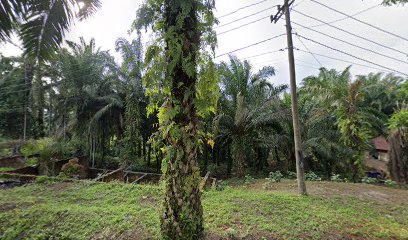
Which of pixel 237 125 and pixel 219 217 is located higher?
pixel 237 125

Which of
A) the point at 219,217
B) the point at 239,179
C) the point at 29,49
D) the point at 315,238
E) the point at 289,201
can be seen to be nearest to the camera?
the point at 29,49

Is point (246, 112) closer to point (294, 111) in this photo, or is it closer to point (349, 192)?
point (294, 111)

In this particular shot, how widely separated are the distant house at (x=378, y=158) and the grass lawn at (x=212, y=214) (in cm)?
1014

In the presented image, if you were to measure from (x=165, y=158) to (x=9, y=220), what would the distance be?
148 inches

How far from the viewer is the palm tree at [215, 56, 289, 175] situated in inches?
470

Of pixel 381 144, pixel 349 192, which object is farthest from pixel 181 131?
pixel 381 144

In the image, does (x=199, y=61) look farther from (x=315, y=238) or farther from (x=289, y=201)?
(x=289, y=201)

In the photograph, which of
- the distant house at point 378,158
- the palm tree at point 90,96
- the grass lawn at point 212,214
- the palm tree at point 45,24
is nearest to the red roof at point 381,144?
the distant house at point 378,158

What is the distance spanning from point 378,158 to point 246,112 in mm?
17381

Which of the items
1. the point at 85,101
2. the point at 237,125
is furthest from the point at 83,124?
the point at 237,125

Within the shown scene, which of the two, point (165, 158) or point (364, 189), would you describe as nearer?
point (165, 158)

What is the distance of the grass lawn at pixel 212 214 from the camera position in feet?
14.6

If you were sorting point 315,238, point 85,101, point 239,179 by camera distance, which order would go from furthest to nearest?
point 85,101 → point 239,179 → point 315,238

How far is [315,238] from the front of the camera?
438cm
